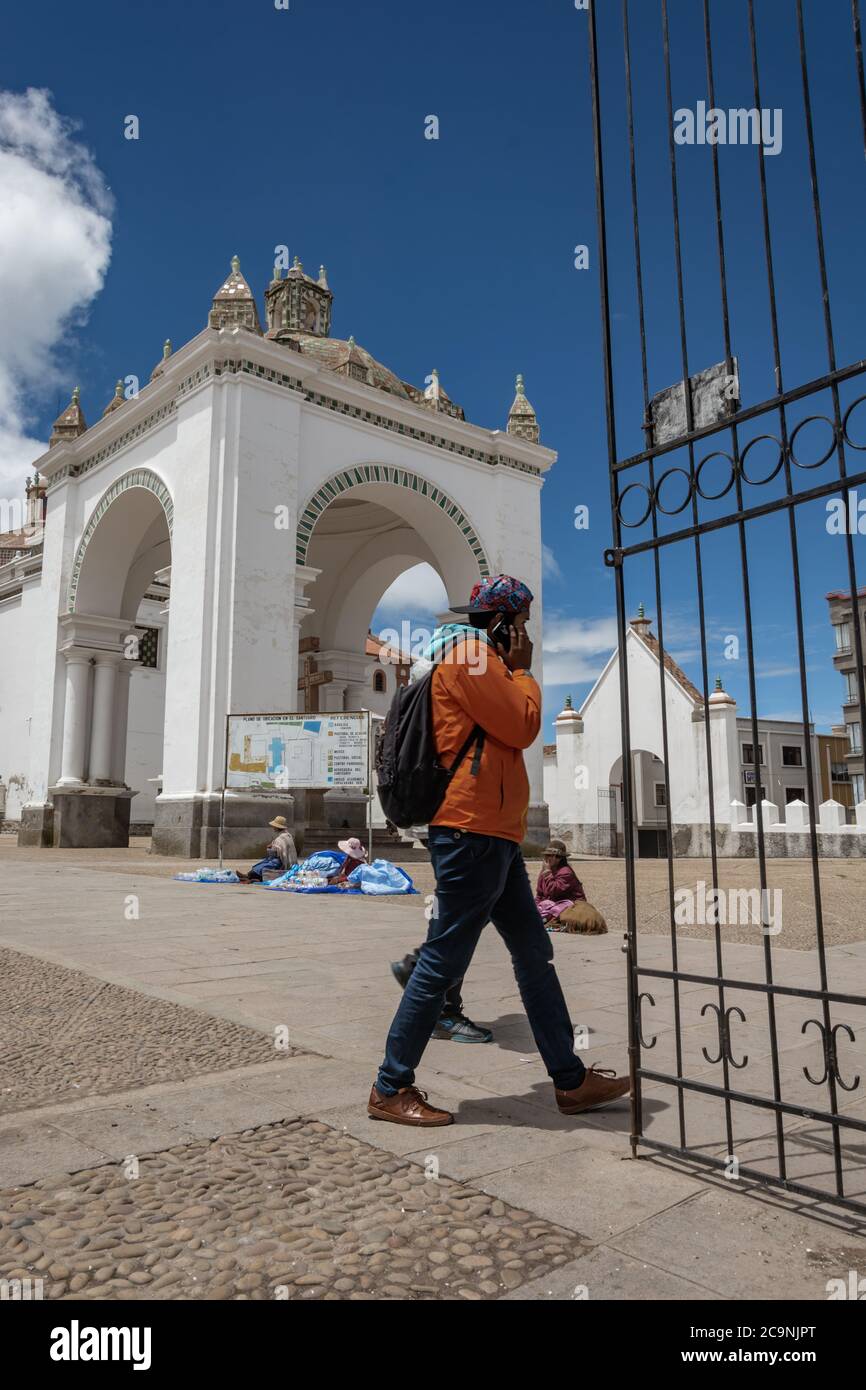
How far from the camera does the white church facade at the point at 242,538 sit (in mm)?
15516

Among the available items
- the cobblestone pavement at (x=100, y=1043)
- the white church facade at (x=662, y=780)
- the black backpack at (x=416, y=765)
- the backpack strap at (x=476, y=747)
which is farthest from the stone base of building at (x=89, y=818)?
the backpack strap at (x=476, y=747)

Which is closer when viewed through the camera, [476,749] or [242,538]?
[476,749]

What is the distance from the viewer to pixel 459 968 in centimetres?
290

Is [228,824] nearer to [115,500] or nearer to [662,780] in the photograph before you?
[115,500]

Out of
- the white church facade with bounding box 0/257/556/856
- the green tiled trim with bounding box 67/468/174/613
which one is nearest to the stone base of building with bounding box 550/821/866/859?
the white church facade with bounding box 0/257/556/856

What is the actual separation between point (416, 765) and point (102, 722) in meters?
17.7

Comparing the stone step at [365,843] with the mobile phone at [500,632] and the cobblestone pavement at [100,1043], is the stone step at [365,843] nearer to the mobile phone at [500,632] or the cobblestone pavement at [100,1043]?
the cobblestone pavement at [100,1043]

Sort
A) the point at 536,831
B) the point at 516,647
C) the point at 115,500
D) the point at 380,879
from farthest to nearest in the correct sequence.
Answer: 1. the point at 536,831
2. the point at 115,500
3. the point at 380,879
4. the point at 516,647

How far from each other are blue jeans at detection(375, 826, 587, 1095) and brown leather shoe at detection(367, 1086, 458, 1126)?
0.02 m

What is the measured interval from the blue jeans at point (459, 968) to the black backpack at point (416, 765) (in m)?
0.10

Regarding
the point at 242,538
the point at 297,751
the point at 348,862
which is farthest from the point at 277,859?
the point at 242,538

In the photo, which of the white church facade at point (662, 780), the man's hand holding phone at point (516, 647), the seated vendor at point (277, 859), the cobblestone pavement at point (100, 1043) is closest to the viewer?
the man's hand holding phone at point (516, 647)

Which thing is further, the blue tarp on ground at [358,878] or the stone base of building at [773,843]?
the stone base of building at [773,843]

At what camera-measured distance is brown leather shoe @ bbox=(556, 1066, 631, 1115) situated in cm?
296
